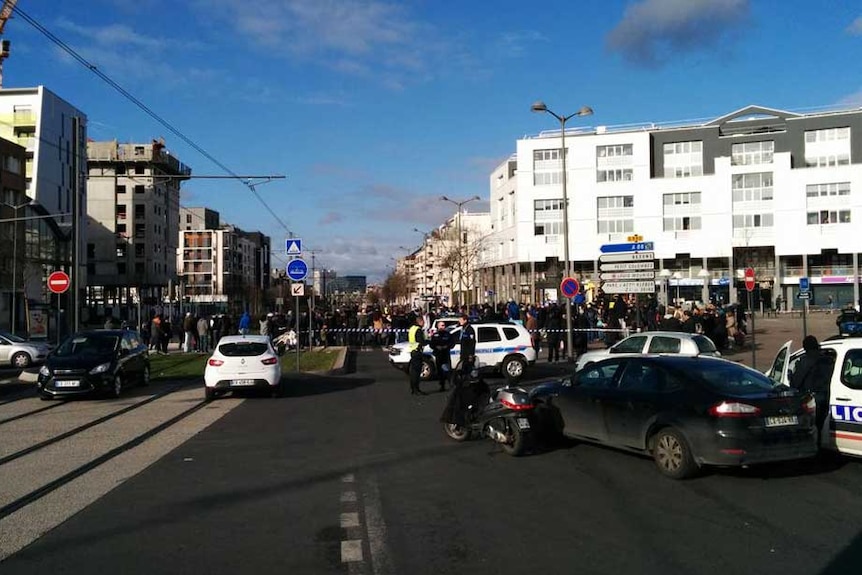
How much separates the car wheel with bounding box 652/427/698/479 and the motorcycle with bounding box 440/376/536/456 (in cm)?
181

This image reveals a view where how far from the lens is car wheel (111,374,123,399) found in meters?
17.0

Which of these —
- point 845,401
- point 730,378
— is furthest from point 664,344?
point 730,378

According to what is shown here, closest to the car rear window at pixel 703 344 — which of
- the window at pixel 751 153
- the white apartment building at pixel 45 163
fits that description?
the white apartment building at pixel 45 163

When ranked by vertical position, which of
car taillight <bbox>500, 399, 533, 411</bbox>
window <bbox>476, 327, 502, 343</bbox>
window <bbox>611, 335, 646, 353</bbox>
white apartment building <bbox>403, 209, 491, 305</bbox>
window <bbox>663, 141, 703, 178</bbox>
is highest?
window <bbox>663, 141, 703, 178</bbox>

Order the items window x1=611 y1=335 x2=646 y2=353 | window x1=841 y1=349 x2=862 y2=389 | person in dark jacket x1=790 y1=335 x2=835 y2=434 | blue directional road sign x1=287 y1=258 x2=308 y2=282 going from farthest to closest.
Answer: blue directional road sign x1=287 y1=258 x2=308 y2=282, window x1=611 y1=335 x2=646 y2=353, person in dark jacket x1=790 y1=335 x2=835 y2=434, window x1=841 y1=349 x2=862 y2=389

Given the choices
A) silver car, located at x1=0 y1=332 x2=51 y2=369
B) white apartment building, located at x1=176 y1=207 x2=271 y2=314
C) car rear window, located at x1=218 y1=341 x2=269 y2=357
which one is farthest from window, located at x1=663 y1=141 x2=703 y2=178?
white apartment building, located at x1=176 y1=207 x2=271 y2=314

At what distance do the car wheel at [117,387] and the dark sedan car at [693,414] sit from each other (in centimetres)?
1163

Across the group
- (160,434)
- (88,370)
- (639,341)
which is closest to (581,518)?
(160,434)

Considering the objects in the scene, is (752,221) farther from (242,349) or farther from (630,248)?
(242,349)

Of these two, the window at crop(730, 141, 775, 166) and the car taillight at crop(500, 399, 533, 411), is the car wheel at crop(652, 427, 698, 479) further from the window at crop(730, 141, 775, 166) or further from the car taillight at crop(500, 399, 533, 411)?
the window at crop(730, 141, 775, 166)

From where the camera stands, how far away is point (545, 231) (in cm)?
7162

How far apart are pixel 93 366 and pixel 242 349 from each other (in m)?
3.25

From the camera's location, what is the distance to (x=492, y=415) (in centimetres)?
1007

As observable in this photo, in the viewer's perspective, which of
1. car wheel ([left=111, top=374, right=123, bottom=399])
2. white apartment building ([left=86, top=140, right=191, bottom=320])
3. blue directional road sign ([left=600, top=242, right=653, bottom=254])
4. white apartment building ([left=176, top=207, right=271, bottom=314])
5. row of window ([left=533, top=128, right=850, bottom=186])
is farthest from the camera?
white apartment building ([left=176, top=207, right=271, bottom=314])
